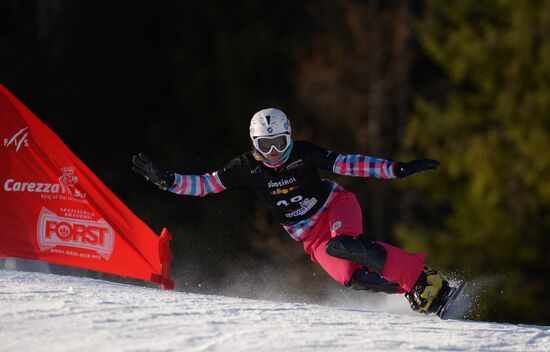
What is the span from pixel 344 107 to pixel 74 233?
13.8m

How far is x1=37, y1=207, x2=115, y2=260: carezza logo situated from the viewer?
7.34 metres

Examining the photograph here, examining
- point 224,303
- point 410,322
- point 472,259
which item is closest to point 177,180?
point 224,303

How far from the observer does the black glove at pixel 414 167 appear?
6.90m

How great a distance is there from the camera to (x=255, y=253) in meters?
18.7

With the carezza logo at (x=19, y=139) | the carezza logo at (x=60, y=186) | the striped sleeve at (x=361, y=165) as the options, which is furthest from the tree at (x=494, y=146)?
the carezza logo at (x=19, y=139)

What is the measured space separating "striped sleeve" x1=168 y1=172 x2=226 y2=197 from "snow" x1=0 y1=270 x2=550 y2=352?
1105 millimetres

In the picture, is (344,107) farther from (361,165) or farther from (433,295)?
(433,295)

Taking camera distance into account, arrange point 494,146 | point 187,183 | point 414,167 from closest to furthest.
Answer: point 414,167
point 187,183
point 494,146

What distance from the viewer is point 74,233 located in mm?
7410

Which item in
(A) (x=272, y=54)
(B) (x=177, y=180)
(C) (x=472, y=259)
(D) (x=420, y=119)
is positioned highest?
(A) (x=272, y=54)

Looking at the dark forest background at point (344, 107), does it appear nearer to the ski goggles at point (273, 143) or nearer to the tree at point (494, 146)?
the tree at point (494, 146)

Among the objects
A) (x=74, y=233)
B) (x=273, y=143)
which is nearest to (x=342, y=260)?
(x=273, y=143)

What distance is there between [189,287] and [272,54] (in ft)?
36.5

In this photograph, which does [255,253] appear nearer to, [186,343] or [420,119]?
[420,119]
